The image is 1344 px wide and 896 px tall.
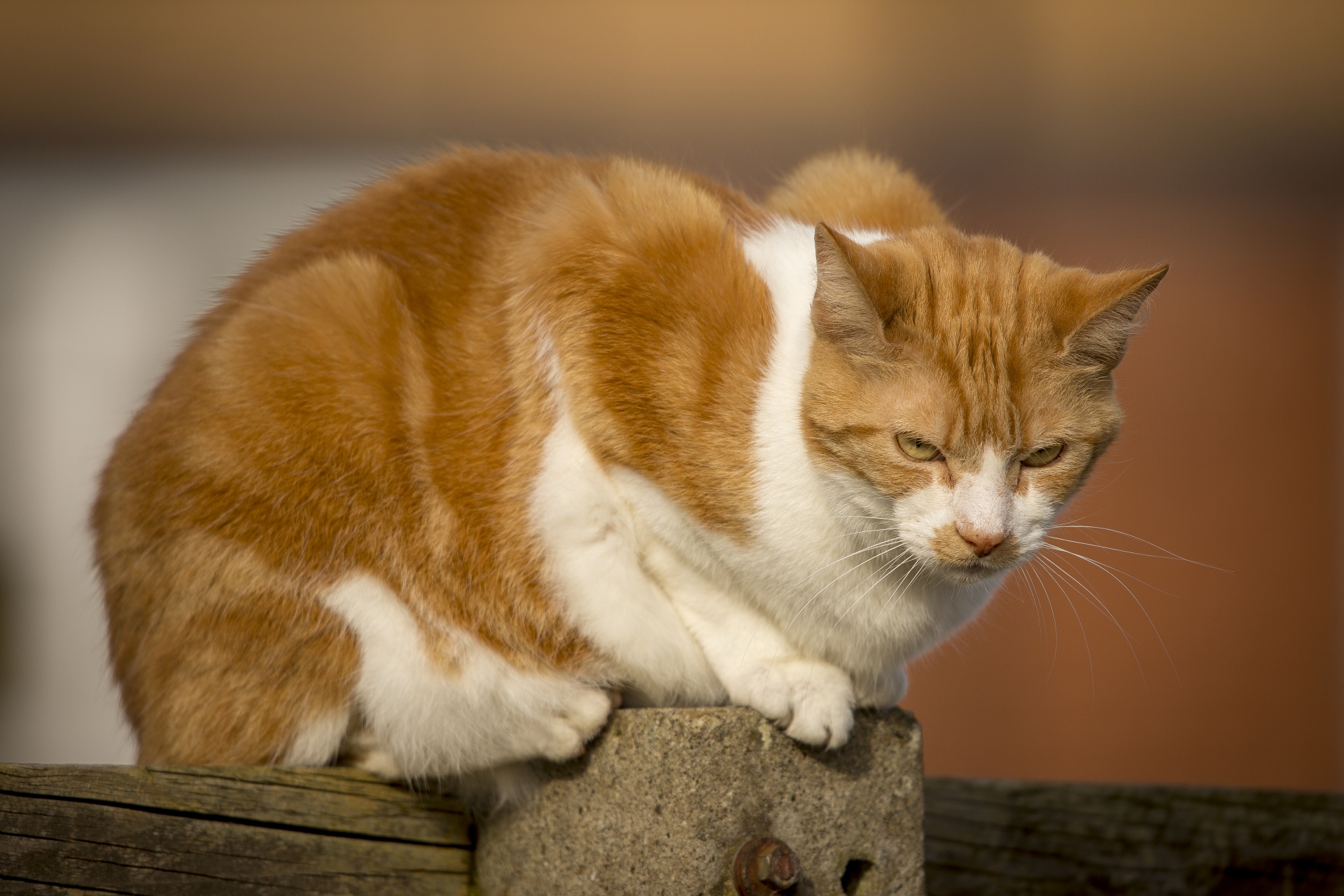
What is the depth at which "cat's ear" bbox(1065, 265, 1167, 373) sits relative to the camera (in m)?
1.58

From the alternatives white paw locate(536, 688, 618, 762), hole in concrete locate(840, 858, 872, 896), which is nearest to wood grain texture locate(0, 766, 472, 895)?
white paw locate(536, 688, 618, 762)

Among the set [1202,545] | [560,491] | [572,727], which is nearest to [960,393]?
[560,491]

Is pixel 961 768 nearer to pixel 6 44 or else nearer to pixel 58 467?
pixel 58 467

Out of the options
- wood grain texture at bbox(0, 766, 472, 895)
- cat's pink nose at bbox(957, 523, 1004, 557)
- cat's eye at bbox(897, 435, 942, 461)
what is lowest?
wood grain texture at bbox(0, 766, 472, 895)

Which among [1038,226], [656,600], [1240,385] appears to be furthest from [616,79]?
[656,600]

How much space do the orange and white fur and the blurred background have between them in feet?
10.1

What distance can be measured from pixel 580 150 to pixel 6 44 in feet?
12.8

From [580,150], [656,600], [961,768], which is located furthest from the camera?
[961,768]

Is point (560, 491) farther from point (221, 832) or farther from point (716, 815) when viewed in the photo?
point (221, 832)

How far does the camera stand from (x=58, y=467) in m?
5.02

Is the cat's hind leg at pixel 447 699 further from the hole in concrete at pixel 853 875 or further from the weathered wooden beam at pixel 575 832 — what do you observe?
the hole in concrete at pixel 853 875

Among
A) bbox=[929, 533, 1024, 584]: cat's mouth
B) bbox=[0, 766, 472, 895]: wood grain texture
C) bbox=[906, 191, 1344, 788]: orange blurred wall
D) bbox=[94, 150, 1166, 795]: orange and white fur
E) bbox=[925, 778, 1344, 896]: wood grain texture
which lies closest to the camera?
bbox=[0, 766, 472, 895]: wood grain texture

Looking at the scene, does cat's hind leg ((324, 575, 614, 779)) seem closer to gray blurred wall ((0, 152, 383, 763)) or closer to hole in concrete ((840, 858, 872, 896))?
hole in concrete ((840, 858, 872, 896))

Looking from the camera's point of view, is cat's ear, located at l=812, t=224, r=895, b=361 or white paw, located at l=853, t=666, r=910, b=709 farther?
white paw, located at l=853, t=666, r=910, b=709
